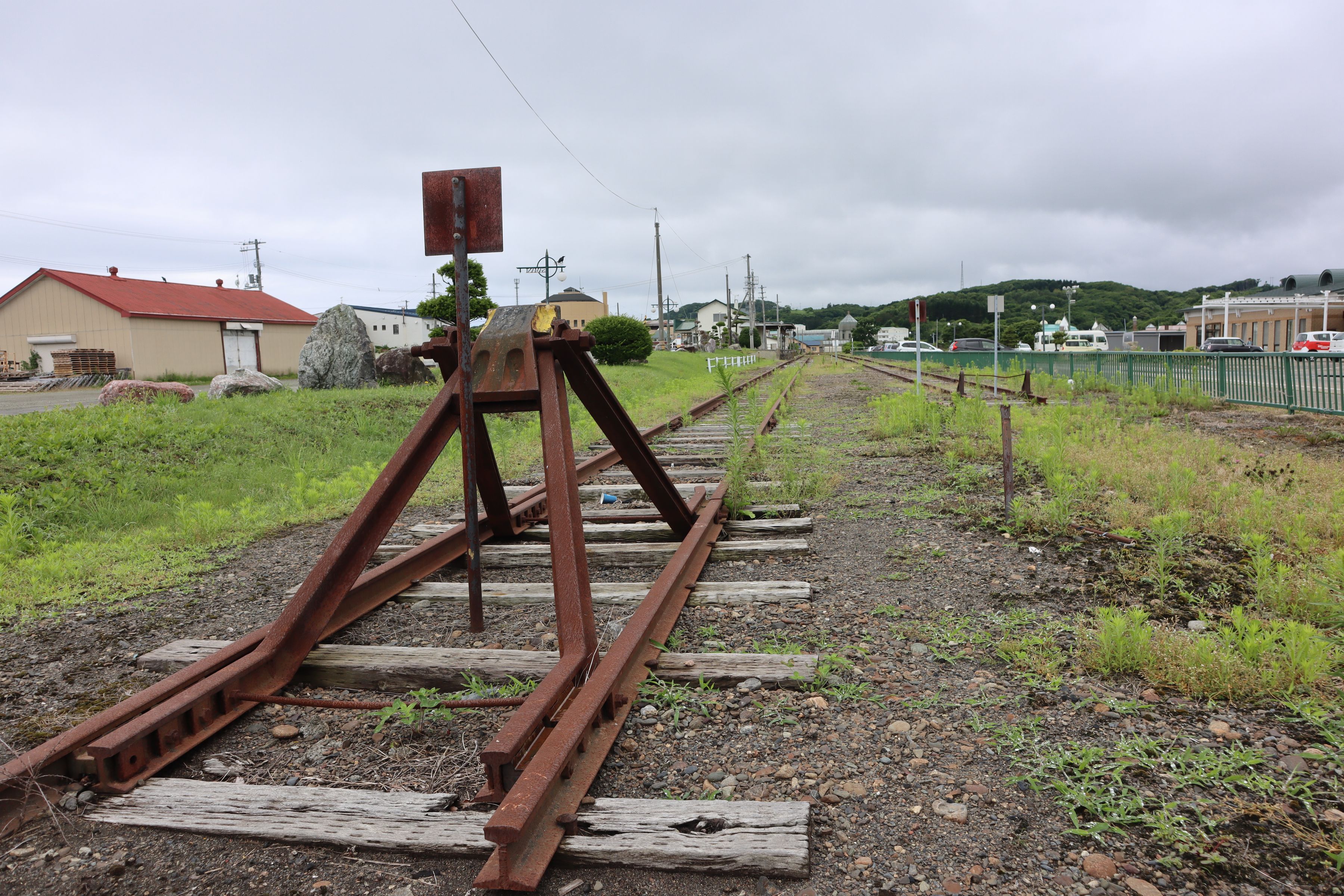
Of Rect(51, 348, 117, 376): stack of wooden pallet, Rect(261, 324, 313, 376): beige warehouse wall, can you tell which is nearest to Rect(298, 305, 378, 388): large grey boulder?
Rect(51, 348, 117, 376): stack of wooden pallet

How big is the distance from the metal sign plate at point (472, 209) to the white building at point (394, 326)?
5702 cm

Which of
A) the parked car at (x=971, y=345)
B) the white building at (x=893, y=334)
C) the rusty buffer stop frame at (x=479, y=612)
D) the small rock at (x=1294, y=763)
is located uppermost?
the white building at (x=893, y=334)

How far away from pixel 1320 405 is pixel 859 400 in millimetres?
7851

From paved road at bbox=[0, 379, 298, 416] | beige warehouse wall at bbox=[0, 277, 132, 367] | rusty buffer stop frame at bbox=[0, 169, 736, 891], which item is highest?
beige warehouse wall at bbox=[0, 277, 132, 367]

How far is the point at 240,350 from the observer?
1287 inches

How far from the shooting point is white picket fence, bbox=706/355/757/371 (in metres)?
35.9

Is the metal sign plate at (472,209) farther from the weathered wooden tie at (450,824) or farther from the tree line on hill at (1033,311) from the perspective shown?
the tree line on hill at (1033,311)

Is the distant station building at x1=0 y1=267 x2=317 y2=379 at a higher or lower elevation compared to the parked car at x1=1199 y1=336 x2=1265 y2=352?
higher

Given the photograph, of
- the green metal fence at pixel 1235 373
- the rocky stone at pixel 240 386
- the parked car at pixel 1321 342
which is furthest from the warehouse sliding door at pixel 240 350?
the parked car at pixel 1321 342

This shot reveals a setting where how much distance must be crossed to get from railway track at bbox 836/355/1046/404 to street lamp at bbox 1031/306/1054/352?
3585 cm

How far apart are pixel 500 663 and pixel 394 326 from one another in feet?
203

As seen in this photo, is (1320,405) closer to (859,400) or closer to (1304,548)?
(859,400)

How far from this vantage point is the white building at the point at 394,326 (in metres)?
59.4

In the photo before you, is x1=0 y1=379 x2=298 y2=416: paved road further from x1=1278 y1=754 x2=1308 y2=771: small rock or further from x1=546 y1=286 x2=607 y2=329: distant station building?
x1=546 y1=286 x2=607 y2=329: distant station building
